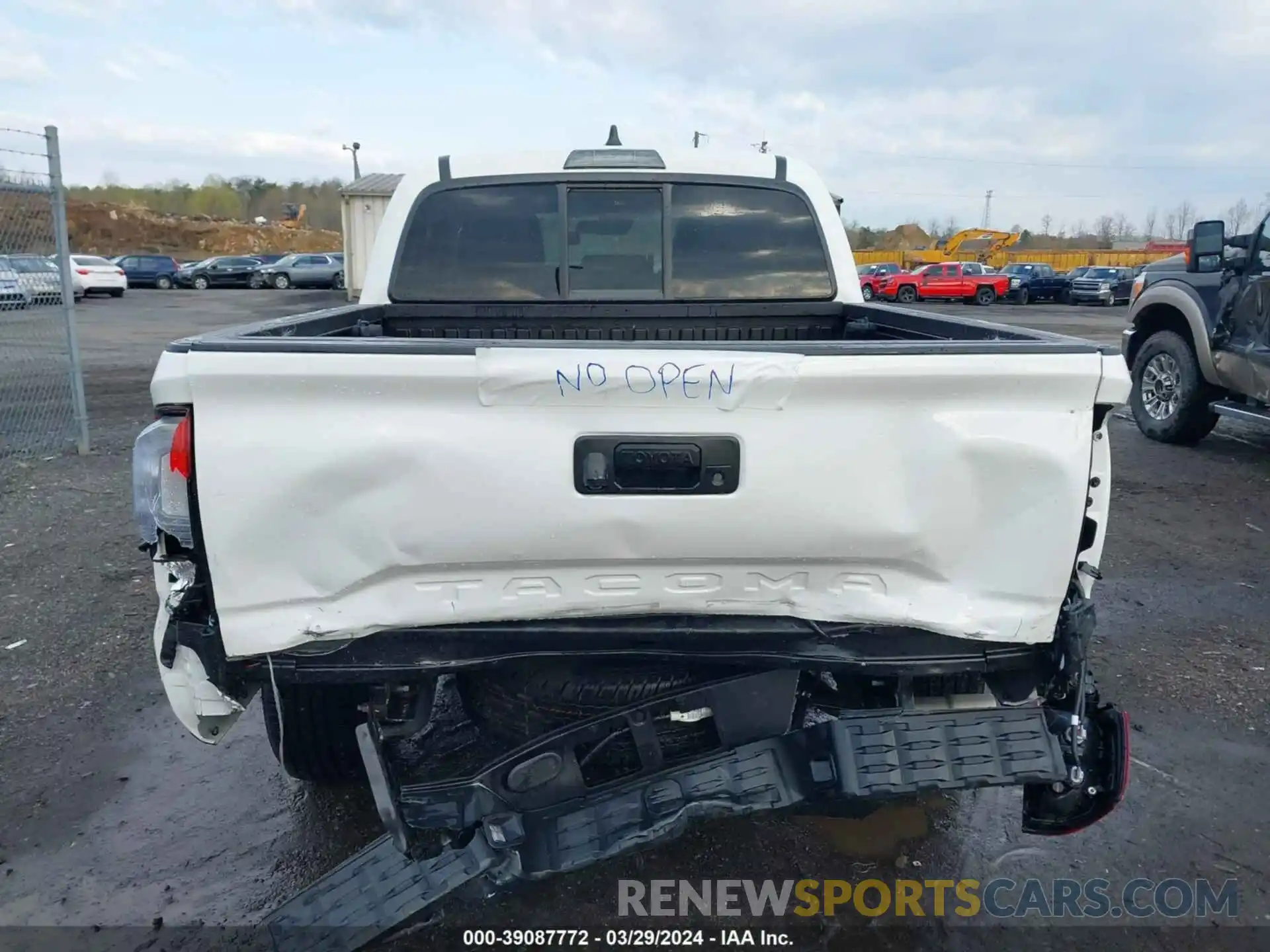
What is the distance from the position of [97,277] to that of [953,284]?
94.5 ft

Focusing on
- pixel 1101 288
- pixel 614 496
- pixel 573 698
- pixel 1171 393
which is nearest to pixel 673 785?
pixel 573 698

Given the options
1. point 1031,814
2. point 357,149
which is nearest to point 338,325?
point 1031,814

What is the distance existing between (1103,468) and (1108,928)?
143 centimetres

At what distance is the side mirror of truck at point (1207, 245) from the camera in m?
7.19

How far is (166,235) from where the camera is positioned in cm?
5872

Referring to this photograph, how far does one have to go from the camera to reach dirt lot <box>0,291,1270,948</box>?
2797 mm

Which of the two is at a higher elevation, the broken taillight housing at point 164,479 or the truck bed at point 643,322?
the truck bed at point 643,322

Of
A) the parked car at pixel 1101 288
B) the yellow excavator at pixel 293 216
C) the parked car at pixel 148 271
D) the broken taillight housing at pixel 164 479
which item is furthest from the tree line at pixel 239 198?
the broken taillight housing at pixel 164 479

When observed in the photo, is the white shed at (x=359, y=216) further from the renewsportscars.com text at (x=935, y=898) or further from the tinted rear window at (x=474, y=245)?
the renewsportscars.com text at (x=935, y=898)

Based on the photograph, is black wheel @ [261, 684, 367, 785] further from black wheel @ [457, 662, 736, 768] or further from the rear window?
the rear window

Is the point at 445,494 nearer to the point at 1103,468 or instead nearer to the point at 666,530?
the point at 666,530

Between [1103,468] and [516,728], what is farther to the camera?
[516,728]

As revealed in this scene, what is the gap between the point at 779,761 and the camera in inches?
93.0

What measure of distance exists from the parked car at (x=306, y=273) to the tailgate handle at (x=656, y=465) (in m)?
35.2
